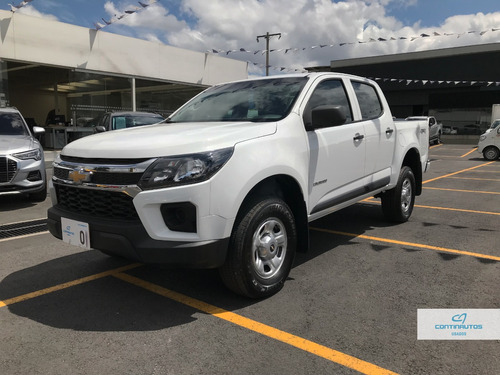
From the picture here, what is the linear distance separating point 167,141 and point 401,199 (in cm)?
383

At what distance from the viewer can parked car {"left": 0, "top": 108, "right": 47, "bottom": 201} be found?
6.84 metres

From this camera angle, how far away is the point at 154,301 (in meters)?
3.39

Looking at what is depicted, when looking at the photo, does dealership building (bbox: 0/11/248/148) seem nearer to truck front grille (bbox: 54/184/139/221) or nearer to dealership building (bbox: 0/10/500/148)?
dealership building (bbox: 0/10/500/148)

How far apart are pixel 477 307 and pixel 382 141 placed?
92.5 inches

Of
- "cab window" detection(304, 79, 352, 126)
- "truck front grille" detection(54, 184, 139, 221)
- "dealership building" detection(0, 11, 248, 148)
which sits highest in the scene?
"dealership building" detection(0, 11, 248, 148)

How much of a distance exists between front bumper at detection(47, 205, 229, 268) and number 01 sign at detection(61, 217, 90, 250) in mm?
177

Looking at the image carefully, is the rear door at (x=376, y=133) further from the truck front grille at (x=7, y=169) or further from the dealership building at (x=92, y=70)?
the dealership building at (x=92, y=70)

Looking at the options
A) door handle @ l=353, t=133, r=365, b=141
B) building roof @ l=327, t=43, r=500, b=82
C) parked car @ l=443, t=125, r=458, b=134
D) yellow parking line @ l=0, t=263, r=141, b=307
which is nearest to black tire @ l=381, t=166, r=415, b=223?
door handle @ l=353, t=133, r=365, b=141

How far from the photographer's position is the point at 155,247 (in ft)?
9.22

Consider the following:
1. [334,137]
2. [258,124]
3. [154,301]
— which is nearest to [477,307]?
[334,137]

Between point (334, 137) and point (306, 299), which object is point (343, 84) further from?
point (306, 299)

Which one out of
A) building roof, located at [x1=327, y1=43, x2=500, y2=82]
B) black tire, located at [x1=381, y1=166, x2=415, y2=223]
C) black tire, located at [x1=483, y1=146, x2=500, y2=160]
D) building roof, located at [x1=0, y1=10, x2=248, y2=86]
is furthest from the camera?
building roof, located at [x1=327, y1=43, x2=500, y2=82]

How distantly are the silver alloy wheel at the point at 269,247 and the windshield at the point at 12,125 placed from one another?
6610 mm

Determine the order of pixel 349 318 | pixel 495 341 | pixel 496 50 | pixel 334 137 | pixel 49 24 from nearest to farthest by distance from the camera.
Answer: pixel 495 341, pixel 349 318, pixel 334 137, pixel 49 24, pixel 496 50
